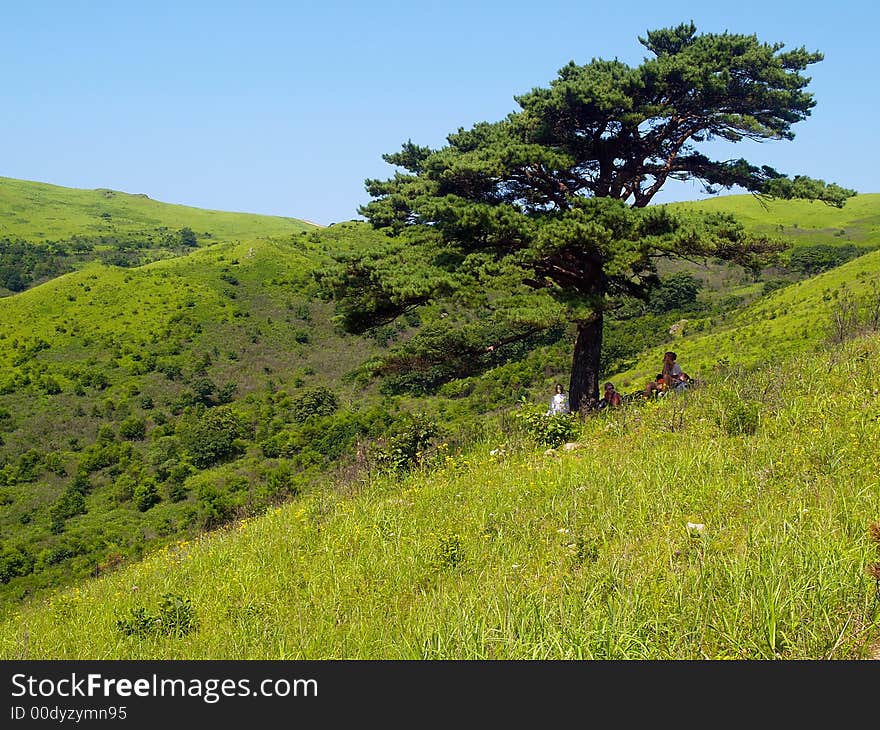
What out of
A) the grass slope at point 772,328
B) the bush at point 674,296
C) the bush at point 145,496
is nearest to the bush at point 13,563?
the bush at point 145,496

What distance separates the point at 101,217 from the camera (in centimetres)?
16112

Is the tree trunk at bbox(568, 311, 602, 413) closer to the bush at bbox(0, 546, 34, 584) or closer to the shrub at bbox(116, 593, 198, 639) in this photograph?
the shrub at bbox(116, 593, 198, 639)

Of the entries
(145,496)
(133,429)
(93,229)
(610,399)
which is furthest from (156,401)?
(93,229)

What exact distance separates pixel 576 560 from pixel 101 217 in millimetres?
178446

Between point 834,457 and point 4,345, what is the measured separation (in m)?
69.9

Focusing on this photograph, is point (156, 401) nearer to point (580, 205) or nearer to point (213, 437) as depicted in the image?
point (213, 437)

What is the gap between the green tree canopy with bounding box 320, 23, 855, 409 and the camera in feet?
37.4

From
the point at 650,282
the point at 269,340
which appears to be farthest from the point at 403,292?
the point at 269,340

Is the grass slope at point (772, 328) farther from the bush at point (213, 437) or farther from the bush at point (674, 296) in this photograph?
the bush at point (213, 437)

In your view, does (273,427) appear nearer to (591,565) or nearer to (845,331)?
(845,331)

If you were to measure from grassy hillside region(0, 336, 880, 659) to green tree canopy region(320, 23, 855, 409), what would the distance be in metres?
3.36

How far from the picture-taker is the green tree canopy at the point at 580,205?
1139 centimetres

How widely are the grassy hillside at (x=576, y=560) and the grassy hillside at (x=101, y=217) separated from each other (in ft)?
438

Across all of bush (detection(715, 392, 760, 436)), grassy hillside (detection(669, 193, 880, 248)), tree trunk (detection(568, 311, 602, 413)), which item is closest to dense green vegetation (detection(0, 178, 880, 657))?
bush (detection(715, 392, 760, 436))
